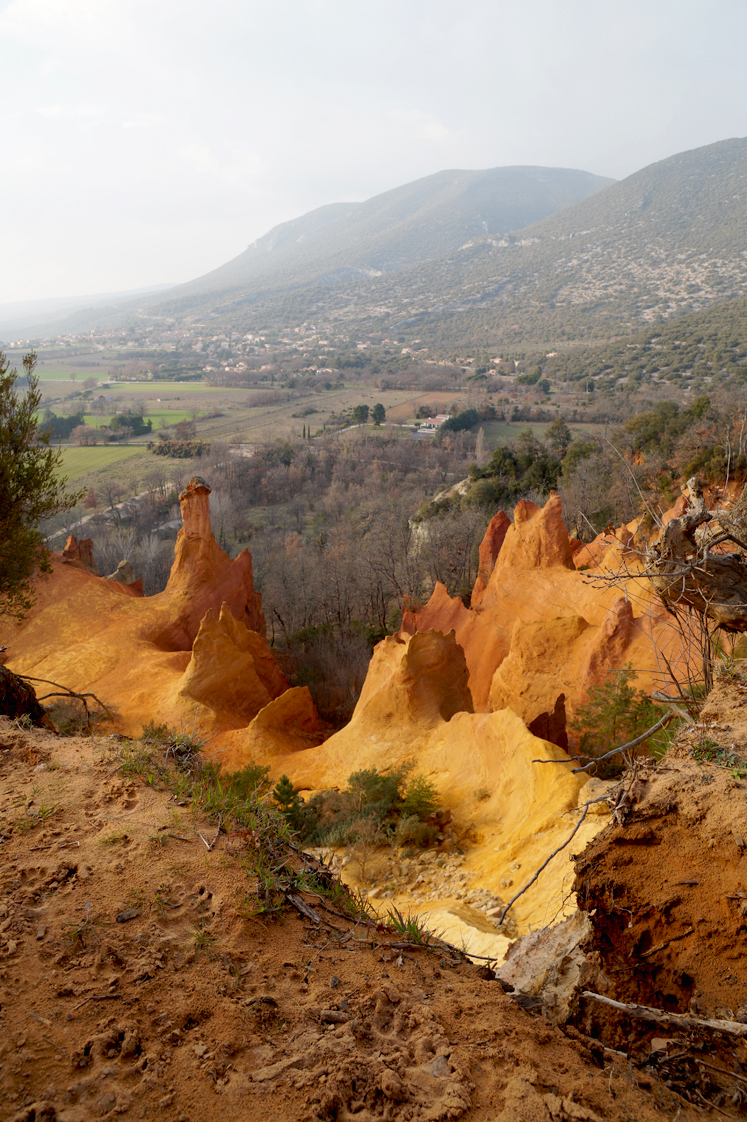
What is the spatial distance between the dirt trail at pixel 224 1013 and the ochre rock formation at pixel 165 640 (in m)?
10.9

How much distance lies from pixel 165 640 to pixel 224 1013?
1877cm

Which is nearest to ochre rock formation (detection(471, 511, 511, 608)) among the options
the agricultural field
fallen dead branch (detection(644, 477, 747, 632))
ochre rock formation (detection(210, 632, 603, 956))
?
ochre rock formation (detection(210, 632, 603, 956))

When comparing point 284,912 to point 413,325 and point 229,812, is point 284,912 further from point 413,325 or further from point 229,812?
point 413,325

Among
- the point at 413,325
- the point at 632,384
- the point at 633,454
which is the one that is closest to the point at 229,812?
the point at 633,454

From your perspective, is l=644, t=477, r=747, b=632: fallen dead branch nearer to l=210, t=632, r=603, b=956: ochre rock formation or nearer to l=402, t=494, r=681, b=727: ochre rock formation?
l=210, t=632, r=603, b=956: ochre rock formation

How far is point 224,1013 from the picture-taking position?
8.27 ft

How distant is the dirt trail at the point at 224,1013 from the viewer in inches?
85.0

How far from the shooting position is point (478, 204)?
648 ft

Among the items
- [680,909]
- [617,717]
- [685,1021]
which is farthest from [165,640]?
[685,1021]

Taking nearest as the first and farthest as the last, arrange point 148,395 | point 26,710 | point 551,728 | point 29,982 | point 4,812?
1. point 29,982
2. point 4,812
3. point 26,710
4. point 551,728
5. point 148,395

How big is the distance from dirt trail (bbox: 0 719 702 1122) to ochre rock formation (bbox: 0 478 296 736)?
10.9 m

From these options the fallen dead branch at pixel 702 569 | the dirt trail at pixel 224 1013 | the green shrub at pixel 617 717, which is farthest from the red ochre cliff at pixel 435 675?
the dirt trail at pixel 224 1013

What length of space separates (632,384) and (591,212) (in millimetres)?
87209

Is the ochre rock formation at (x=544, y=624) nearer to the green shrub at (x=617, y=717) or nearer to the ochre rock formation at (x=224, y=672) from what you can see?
the green shrub at (x=617, y=717)
